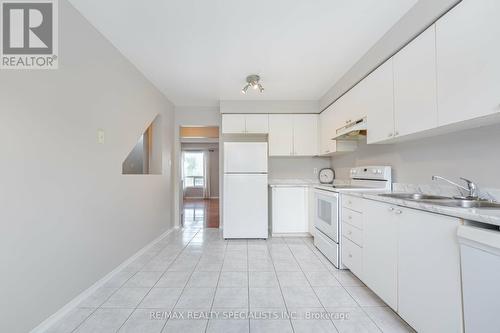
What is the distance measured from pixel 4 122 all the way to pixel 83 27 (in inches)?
42.9

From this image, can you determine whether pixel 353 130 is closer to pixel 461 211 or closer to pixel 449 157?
pixel 449 157

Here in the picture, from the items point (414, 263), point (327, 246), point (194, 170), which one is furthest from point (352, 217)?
point (194, 170)

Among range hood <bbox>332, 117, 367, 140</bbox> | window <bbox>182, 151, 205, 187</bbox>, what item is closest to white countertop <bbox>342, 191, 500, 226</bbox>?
range hood <bbox>332, 117, 367, 140</bbox>

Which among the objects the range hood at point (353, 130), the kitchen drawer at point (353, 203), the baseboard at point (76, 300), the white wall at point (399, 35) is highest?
the white wall at point (399, 35)

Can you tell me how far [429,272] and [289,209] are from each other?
2.43 metres

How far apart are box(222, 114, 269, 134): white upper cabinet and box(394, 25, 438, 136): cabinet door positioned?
227 cm

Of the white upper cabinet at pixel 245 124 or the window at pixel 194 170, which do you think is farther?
the window at pixel 194 170

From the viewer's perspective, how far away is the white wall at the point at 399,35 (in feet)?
4.91

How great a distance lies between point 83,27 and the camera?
1834 mm

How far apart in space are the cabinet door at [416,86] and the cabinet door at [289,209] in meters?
1.98

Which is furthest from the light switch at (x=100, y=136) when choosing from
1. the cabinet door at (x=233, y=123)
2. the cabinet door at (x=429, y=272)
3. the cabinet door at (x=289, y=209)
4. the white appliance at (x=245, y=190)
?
the cabinet door at (x=429, y=272)

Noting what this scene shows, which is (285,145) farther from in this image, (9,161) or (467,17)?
(9,161)

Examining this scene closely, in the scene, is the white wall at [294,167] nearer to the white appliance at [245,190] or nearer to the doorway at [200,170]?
the white appliance at [245,190]

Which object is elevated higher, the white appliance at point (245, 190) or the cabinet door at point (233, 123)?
the cabinet door at point (233, 123)
